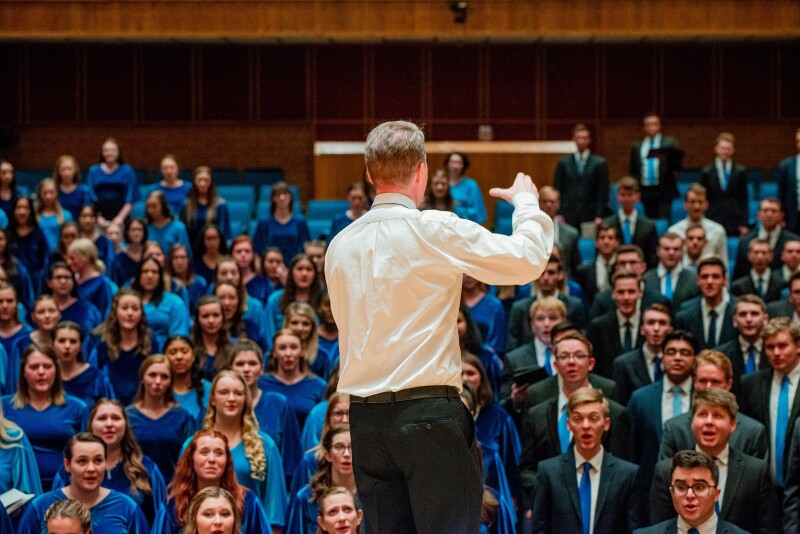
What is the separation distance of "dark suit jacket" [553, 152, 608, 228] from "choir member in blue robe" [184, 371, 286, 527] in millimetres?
3731

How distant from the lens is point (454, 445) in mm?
2133

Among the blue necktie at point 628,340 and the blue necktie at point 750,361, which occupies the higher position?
the blue necktie at point 628,340

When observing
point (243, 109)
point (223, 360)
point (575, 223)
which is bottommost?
point (223, 360)

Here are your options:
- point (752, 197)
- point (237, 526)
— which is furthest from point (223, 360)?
point (752, 197)

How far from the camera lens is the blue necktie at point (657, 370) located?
4.94 m

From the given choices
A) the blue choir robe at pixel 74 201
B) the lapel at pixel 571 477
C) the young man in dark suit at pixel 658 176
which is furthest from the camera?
the young man in dark suit at pixel 658 176

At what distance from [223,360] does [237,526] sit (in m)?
1.49

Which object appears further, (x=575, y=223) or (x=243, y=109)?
(x=243, y=109)

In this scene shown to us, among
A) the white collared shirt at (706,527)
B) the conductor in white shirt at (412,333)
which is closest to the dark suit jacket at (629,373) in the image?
the white collared shirt at (706,527)

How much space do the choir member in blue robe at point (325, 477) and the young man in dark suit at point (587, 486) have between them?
0.67m

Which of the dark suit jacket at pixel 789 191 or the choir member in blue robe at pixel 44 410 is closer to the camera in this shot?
the choir member in blue robe at pixel 44 410

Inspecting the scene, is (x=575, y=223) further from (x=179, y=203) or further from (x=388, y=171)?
(x=388, y=171)

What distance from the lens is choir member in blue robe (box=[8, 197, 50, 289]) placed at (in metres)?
6.55

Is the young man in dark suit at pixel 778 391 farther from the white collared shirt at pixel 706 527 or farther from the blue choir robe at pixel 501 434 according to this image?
the blue choir robe at pixel 501 434
